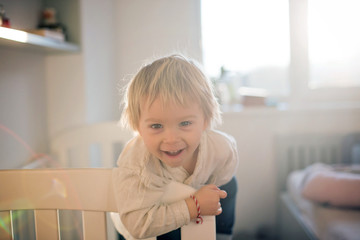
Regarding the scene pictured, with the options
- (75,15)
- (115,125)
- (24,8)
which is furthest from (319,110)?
(24,8)

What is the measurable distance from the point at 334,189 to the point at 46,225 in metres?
0.85

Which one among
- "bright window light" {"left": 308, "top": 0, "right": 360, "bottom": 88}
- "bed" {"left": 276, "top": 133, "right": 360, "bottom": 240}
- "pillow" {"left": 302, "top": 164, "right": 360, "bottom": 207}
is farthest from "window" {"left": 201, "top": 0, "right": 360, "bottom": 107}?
"pillow" {"left": 302, "top": 164, "right": 360, "bottom": 207}

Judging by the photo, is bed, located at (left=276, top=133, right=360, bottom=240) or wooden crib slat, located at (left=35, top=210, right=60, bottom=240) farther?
bed, located at (left=276, top=133, right=360, bottom=240)

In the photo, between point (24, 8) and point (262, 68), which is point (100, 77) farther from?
A: point (262, 68)

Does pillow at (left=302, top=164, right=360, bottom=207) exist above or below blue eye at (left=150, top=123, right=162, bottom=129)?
below

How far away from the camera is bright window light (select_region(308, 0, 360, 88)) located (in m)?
1.54

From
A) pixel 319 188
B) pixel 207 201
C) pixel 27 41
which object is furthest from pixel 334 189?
pixel 27 41

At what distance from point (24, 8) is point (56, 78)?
12.4 inches

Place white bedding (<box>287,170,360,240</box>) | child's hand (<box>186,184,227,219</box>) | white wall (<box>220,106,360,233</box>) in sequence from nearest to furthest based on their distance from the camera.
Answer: child's hand (<box>186,184,227,219</box>)
white bedding (<box>287,170,360,240</box>)
white wall (<box>220,106,360,233</box>)

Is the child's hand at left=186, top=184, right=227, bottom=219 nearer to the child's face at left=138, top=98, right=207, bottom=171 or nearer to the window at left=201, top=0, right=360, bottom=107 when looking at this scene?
the child's face at left=138, top=98, right=207, bottom=171

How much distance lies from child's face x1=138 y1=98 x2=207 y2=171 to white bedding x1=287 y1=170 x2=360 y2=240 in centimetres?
52

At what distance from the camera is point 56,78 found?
1.37 meters

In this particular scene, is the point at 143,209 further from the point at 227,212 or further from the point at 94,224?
the point at 227,212

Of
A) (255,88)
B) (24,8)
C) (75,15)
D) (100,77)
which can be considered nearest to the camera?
(24,8)
